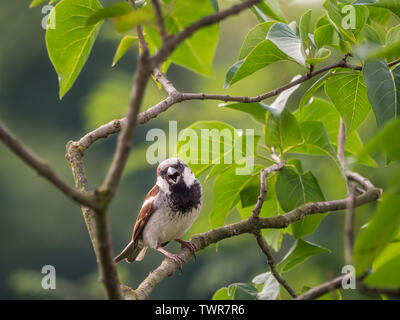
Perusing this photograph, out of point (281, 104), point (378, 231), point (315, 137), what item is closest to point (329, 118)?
point (315, 137)

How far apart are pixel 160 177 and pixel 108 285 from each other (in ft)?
5.12

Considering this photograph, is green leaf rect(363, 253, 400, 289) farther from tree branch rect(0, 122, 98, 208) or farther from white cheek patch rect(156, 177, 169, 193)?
white cheek patch rect(156, 177, 169, 193)

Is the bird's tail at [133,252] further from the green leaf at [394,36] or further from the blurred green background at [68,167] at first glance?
the blurred green background at [68,167]

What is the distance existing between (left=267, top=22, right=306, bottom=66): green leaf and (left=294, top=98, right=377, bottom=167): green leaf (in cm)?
43

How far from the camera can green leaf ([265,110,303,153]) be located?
4.98 ft

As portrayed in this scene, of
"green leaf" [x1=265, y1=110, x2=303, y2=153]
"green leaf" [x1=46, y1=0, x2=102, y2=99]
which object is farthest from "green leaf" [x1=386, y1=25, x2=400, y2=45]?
"green leaf" [x1=46, y1=0, x2=102, y2=99]

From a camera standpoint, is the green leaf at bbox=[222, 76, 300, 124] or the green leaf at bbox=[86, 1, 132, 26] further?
the green leaf at bbox=[222, 76, 300, 124]

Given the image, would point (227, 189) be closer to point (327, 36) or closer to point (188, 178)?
point (327, 36)

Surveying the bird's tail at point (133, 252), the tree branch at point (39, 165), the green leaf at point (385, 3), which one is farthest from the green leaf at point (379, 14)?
the bird's tail at point (133, 252)

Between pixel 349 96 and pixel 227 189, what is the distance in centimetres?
50

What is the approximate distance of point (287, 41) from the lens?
129 centimetres

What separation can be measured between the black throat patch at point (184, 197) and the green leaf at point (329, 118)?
71 cm

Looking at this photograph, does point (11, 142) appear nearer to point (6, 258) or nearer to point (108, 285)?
point (108, 285)

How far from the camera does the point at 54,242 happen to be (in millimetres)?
8445
